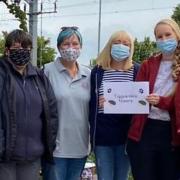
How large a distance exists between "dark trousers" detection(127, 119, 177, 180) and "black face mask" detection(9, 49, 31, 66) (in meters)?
1.25

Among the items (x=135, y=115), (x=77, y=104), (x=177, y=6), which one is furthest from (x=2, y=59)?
(x=177, y=6)

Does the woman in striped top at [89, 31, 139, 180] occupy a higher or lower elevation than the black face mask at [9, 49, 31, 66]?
lower

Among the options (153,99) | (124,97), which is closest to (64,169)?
(124,97)

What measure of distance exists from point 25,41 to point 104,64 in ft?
3.04

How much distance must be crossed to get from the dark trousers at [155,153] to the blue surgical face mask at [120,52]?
74 centimetres

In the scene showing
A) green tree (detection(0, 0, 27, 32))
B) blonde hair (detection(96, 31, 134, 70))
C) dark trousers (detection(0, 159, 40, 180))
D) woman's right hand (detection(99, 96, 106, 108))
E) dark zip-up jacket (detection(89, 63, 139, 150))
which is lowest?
dark trousers (detection(0, 159, 40, 180))

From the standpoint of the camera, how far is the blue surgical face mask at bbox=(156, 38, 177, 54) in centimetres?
489

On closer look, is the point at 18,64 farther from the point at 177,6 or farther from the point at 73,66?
the point at 177,6

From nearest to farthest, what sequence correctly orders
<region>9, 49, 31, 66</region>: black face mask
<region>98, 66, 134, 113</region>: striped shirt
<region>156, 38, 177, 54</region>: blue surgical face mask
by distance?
1. <region>9, 49, 31, 66</region>: black face mask
2. <region>156, 38, 177, 54</region>: blue surgical face mask
3. <region>98, 66, 134, 113</region>: striped shirt

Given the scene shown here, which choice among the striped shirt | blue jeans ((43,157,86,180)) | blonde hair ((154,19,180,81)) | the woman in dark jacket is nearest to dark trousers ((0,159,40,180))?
the woman in dark jacket

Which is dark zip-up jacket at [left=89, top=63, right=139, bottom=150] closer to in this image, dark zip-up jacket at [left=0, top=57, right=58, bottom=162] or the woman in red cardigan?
the woman in red cardigan

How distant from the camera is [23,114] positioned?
15.0 ft

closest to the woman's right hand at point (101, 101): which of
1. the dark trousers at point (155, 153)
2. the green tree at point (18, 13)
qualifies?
the dark trousers at point (155, 153)

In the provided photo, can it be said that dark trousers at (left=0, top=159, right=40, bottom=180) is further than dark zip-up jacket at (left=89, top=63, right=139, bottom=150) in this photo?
No
